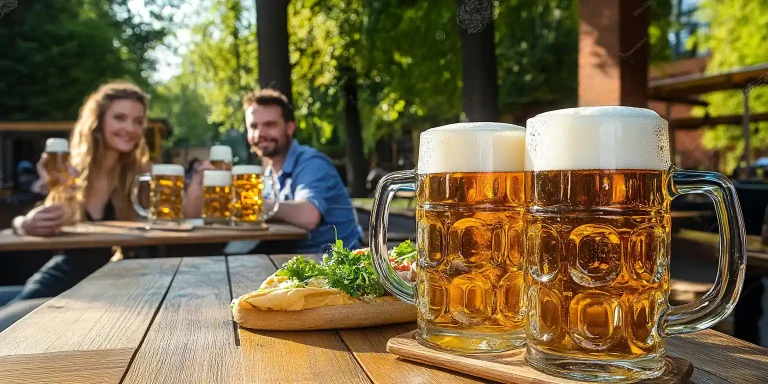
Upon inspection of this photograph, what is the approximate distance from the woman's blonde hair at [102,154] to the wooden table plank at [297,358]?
106 inches

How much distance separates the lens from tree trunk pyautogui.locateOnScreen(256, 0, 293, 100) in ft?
17.3

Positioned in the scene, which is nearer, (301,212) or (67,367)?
(67,367)

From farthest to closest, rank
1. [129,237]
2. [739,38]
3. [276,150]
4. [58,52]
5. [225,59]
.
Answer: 1. [739,38]
2. [58,52]
3. [225,59]
4. [276,150]
5. [129,237]

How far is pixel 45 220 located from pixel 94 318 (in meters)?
1.84

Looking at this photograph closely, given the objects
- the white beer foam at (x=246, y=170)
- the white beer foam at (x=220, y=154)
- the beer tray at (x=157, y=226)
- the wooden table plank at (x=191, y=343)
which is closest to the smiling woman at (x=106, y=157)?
the beer tray at (x=157, y=226)

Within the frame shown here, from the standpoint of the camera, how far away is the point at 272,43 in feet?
17.4

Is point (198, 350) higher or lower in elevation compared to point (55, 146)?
lower

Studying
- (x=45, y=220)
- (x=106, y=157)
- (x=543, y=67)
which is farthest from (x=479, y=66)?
(x=543, y=67)

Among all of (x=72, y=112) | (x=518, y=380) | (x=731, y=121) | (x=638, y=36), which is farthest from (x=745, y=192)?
(x=72, y=112)

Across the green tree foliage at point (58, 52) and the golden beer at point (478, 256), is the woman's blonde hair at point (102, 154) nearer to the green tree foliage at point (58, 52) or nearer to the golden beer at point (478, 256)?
the golden beer at point (478, 256)

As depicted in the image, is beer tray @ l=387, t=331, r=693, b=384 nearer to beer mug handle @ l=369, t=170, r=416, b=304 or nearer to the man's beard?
beer mug handle @ l=369, t=170, r=416, b=304

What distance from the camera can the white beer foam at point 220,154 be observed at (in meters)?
3.51

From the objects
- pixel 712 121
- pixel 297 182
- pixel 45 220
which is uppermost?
pixel 712 121

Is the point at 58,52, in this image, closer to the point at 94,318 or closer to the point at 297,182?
the point at 297,182
